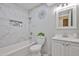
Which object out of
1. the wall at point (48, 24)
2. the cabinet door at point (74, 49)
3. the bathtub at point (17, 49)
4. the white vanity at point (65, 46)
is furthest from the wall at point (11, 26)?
the cabinet door at point (74, 49)

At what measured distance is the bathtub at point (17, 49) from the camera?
1229 millimetres

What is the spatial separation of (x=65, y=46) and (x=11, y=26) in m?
0.87

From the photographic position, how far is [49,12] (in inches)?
51.4

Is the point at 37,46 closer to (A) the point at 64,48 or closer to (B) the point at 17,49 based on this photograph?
(B) the point at 17,49

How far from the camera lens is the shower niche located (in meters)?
1.26

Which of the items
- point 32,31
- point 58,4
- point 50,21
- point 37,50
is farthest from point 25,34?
point 58,4

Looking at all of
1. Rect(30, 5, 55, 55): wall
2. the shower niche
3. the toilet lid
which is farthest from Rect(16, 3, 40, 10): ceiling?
the toilet lid

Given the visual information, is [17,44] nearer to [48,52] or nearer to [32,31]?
[32,31]

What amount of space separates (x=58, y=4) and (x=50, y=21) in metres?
0.29

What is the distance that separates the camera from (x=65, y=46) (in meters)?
1.26

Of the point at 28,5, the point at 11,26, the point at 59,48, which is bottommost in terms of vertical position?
the point at 59,48

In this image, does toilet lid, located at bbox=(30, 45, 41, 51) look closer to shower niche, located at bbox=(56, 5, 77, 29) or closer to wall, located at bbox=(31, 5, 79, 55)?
wall, located at bbox=(31, 5, 79, 55)

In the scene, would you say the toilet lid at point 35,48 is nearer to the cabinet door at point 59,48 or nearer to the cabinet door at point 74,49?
the cabinet door at point 59,48

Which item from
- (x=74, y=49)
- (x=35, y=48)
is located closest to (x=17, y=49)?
(x=35, y=48)
